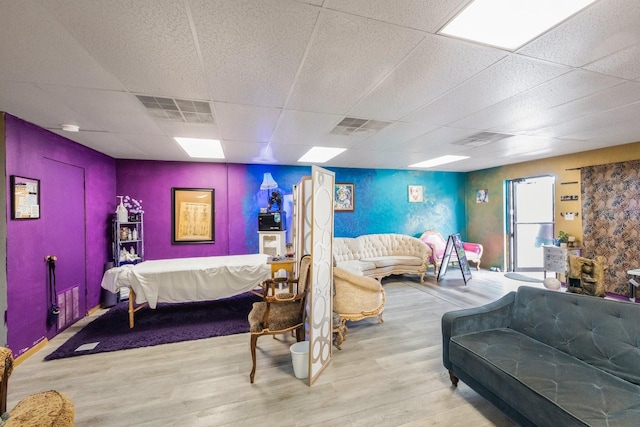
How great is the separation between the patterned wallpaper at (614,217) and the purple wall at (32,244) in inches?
339

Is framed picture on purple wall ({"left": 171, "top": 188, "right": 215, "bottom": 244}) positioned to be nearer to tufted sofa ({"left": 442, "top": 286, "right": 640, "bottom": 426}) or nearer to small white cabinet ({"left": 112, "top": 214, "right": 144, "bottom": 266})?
small white cabinet ({"left": 112, "top": 214, "right": 144, "bottom": 266})

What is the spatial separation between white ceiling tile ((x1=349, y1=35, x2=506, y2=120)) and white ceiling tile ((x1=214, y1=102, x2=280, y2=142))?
0.99 meters

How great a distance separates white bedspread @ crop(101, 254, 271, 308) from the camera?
138 inches

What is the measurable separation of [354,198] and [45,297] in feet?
18.5

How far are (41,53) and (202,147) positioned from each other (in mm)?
2564

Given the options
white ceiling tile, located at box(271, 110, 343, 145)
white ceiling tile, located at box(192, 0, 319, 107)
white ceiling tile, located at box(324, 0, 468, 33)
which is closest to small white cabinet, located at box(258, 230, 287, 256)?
white ceiling tile, located at box(271, 110, 343, 145)

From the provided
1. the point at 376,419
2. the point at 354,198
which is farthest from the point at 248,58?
the point at 354,198

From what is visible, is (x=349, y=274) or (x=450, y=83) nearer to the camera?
(x=450, y=83)

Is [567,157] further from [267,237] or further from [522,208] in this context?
[267,237]

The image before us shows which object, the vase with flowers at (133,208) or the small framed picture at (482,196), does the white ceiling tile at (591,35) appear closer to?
the small framed picture at (482,196)

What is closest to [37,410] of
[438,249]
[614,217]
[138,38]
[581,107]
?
[138,38]

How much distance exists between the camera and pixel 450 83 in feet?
7.39

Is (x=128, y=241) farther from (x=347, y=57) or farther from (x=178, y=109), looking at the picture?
(x=347, y=57)

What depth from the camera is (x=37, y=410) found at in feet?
3.84
